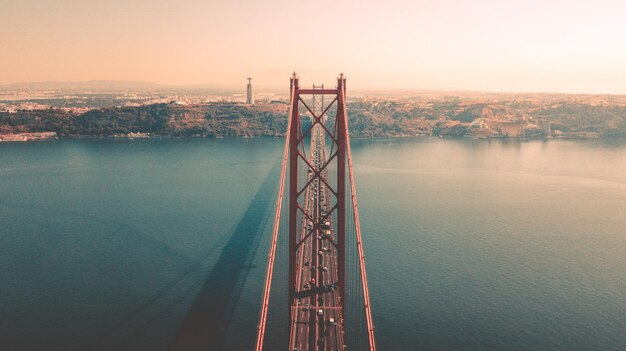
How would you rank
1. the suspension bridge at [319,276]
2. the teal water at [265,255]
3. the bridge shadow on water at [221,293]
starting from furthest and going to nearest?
the teal water at [265,255], the bridge shadow on water at [221,293], the suspension bridge at [319,276]

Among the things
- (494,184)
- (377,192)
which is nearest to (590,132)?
(494,184)

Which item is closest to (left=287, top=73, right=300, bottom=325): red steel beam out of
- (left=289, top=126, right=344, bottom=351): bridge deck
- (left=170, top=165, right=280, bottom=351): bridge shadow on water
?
(left=289, top=126, right=344, bottom=351): bridge deck

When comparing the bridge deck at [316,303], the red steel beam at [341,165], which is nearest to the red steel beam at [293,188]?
the bridge deck at [316,303]

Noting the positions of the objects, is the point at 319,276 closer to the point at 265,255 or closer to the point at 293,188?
the point at 293,188

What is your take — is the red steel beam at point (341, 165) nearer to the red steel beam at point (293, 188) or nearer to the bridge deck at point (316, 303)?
the bridge deck at point (316, 303)

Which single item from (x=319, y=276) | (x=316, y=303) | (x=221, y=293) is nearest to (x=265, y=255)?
(x=221, y=293)

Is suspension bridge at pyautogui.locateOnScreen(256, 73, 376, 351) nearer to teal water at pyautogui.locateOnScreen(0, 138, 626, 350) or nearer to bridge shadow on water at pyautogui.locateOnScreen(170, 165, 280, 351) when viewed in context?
teal water at pyautogui.locateOnScreen(0, 138, 626, 350)

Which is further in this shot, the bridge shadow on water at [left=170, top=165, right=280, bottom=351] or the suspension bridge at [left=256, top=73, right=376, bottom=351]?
the bridge shadow on water at [left=170, top=165, right=280, bottom=351]
